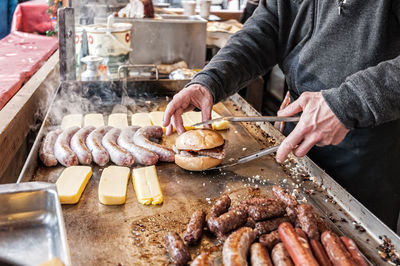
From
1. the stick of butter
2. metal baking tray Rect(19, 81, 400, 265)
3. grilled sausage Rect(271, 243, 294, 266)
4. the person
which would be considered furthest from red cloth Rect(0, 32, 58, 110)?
grilled sausage Rect(271, 243, 294, 266)

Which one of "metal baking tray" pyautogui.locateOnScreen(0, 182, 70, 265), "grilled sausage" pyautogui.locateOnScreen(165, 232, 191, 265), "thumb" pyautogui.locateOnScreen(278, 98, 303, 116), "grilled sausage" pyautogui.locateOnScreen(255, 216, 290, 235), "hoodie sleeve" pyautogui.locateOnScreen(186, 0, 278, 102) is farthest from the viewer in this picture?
"hoodie sleeve" pyautogui.locateOnScreen(186, 0, 278, 102)

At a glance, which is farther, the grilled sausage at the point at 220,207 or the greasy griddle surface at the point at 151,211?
the grilled sausage at the point at 220,207

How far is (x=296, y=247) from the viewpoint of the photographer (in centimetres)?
175

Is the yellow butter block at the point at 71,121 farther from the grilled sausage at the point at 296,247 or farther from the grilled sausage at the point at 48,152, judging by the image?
the grilled sausage at the point at 296,247

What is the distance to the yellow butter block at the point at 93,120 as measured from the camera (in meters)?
3.41

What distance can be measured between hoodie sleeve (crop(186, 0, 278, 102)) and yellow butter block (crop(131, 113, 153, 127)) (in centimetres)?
Answer: 83

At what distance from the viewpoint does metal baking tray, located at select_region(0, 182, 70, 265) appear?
60.0 inches

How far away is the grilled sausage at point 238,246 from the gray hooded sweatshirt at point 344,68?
0.83m

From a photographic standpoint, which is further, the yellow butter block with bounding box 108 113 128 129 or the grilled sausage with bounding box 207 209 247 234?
the yellow butter block with bounding box 108 113 128 129

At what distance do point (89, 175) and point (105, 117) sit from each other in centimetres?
120

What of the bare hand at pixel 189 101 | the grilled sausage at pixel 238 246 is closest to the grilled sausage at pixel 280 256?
the grilled sausage at pixel 238 246

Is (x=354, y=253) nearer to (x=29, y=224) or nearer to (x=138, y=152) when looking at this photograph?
(x=29, y=224)

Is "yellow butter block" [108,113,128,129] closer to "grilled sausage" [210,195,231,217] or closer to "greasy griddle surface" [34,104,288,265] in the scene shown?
"greasy griddle surface" [34,104,288,265]

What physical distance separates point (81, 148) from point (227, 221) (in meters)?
1.38
